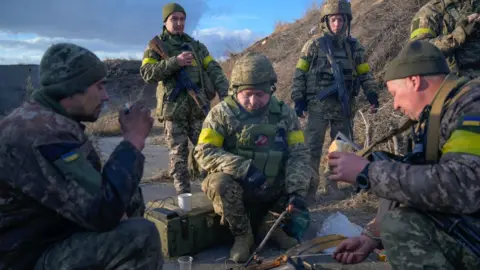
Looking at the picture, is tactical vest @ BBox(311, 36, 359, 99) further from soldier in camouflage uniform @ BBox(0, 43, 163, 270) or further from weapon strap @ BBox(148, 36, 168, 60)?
soldier in camouflage uniform @ BBox(0, 43, 163, 270)

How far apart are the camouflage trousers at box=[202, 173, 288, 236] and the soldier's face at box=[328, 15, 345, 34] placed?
268cm

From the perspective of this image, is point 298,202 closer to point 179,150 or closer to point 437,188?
point 437,188

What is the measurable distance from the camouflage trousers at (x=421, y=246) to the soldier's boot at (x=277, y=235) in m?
1.71

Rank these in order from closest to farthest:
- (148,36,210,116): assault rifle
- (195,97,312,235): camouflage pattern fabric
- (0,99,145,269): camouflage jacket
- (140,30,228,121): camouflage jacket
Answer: (0,99,145,269): camouflage jacket < (195,97,312,235): camouflage pattern fabric < (140,30,228,121): camouflage jacket < (148,36,210,116): assault rifle

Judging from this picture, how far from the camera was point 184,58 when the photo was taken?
18.2 ft

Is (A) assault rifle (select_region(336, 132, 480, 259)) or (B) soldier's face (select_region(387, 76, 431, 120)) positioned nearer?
(A) assault rifle (select_region(336, 132, 480, 259))

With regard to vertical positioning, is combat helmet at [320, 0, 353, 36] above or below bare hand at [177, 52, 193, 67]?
above

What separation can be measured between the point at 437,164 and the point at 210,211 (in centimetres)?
230

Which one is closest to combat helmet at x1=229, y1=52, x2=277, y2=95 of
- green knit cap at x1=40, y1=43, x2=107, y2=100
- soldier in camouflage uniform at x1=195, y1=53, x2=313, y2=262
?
soldier in camouflage uniform at x1=195, y1=53, x2=313, y2=262

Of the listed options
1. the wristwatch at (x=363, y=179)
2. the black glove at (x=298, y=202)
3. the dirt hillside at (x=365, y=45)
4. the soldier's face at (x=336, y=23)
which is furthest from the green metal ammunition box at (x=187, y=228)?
the dirt hillside at (x=365, y=45)

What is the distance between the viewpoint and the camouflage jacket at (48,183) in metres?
2.28

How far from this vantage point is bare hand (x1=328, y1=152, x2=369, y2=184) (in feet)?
8.41

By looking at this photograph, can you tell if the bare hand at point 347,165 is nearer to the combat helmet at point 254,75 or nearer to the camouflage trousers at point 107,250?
the camouflage trousers at point 107,250

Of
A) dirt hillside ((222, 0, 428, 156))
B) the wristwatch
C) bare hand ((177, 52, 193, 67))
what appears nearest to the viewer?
the wristwatch
